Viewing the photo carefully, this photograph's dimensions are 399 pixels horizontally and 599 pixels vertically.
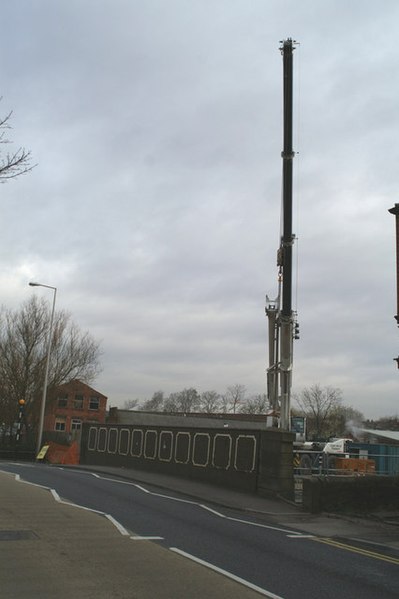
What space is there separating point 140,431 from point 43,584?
65.1 ft

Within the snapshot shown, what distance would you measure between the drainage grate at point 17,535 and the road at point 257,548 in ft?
5.31

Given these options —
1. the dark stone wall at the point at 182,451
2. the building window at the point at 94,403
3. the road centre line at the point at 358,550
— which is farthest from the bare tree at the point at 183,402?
the road centre line at the point at 358,550

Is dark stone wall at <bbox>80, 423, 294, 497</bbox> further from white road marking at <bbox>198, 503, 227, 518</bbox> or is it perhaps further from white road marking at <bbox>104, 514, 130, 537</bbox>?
white road marking at <bbox>104, 514, 130, 537</bbox>

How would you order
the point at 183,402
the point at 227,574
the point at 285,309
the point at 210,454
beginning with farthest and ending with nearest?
the point at 183,402, the point at 285,309, the point at 210,454, the point at 227,574

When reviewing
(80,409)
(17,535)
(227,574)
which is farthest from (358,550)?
(80,409)

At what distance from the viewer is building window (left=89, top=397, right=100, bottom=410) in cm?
8369

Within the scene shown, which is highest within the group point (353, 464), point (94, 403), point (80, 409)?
point (94, 403)

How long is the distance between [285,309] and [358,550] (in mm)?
12054

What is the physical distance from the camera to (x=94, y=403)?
8394 centimetres

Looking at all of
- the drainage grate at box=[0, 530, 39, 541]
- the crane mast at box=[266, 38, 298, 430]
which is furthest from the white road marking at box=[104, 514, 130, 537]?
the crane mast at box=[266, 38, 298, 430]

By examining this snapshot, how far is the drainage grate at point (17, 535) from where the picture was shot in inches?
344

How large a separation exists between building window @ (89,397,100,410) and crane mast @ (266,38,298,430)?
2565 inches

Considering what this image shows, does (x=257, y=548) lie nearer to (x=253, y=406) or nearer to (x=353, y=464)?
(x=353, y=464)

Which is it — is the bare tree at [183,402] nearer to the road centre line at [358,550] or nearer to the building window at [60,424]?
the building window at [60,424]
